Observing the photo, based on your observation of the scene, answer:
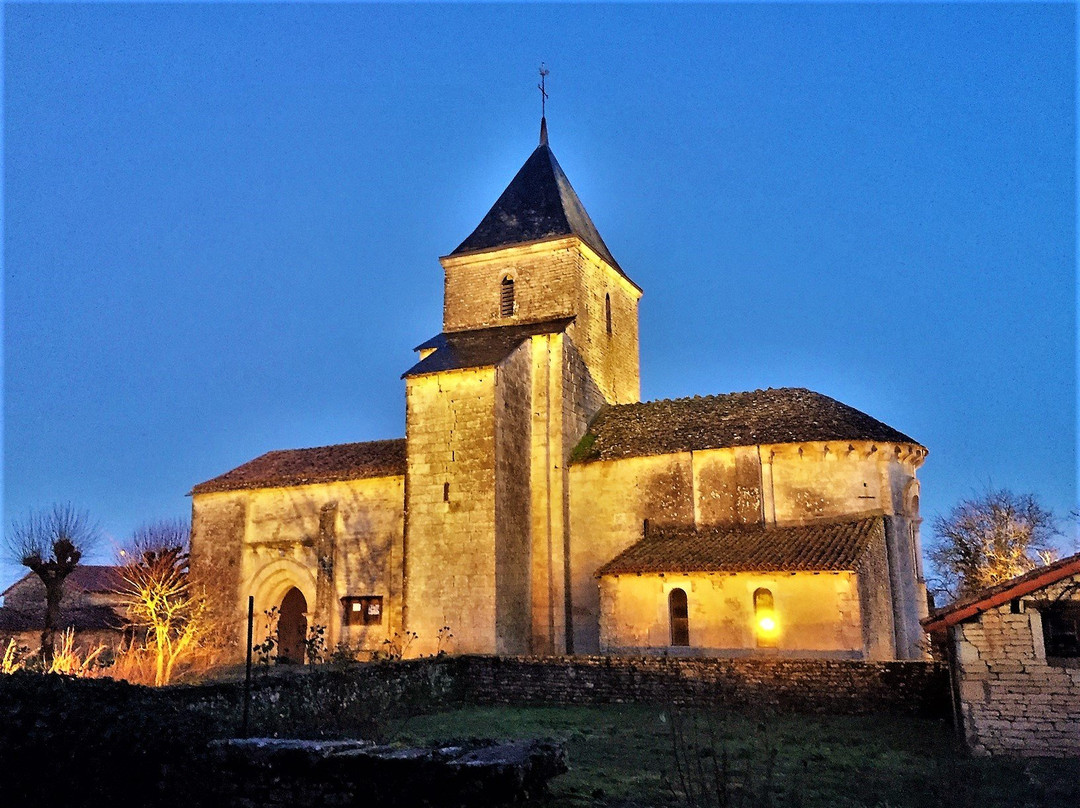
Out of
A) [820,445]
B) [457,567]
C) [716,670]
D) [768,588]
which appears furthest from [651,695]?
[820,445]

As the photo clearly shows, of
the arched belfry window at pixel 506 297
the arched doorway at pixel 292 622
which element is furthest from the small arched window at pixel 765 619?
the arched doorway at pixel 292 622

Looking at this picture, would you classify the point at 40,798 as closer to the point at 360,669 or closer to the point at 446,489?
the point at 360,669

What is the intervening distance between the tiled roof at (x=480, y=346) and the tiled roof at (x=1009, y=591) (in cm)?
1315

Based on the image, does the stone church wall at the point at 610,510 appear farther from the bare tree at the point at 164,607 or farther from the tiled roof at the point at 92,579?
the tiled roof at the point at 92,579

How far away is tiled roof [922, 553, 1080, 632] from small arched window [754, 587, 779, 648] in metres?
7.80

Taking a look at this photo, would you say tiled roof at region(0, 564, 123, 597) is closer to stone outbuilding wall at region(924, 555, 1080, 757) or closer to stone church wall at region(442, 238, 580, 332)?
stone church wall at region(442, 238, 580, 332)

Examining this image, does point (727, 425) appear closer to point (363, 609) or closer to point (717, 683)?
point (717, 683)

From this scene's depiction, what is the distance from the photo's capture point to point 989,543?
37.0 metres

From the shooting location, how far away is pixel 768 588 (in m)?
19.7

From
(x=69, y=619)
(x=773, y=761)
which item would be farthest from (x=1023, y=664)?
(x=69, y=619)

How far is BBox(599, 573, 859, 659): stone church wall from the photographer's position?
18719 millimetres

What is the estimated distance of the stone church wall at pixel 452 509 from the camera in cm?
2134

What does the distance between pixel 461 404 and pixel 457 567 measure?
4.11 meters

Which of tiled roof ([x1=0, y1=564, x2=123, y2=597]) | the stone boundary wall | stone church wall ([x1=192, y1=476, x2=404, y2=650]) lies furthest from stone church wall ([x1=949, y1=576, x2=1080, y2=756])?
tiled roof ([x1=0, y1=564, x2=123, y2=597])
